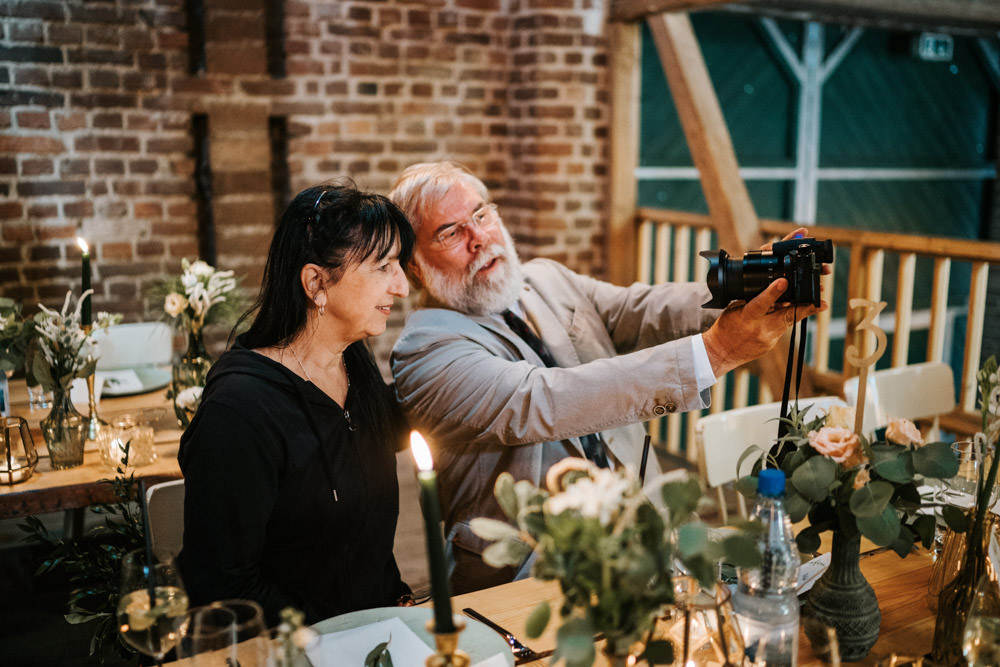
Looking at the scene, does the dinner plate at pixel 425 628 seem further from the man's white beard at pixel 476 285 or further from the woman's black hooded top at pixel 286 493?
the man's white beard at pixel 476 285

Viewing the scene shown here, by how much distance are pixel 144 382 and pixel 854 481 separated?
2359 mm

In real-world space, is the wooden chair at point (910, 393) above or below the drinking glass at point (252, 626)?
below

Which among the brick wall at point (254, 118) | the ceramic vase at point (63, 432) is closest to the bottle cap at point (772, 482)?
the ceramic vase at point (63, 432)

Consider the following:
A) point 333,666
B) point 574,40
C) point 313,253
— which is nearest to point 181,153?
point 574,40

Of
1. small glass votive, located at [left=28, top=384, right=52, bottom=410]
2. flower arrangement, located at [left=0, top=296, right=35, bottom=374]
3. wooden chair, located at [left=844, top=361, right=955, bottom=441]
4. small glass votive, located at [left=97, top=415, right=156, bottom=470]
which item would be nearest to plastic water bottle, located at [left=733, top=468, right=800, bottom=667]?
wooden chair, located at [left=844, top=361, right=955, bottom=441]

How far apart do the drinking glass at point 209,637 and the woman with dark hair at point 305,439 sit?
0.48m

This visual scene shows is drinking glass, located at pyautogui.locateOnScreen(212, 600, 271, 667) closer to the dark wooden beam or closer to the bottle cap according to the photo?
the bottle cap

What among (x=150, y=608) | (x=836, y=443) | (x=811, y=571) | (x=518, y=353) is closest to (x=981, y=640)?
(x=836, y=443)

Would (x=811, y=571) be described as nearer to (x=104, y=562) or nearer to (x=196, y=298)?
(x=104, y=562)

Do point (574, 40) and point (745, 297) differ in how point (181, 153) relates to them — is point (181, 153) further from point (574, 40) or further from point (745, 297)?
point (745, 297)

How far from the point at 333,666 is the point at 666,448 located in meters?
3.49

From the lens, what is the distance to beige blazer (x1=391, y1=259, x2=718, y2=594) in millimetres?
1699

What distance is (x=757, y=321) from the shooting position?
1620mm

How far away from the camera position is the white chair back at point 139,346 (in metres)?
3.23
